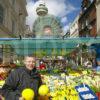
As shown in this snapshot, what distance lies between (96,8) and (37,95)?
43.7m

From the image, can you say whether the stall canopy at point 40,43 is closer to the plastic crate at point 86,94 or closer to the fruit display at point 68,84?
the fruit display at point 68,84

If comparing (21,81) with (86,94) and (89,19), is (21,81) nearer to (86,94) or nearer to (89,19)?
(86,94)

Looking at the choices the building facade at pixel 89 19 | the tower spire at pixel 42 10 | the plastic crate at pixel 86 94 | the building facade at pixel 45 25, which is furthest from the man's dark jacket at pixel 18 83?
the building facade at pixel 89 19

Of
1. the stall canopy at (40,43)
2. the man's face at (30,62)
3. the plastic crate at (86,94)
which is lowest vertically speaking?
the plastic crate at (86,94)

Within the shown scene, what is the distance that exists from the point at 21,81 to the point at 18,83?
58mm

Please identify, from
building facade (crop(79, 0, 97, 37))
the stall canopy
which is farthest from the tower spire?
building facade (crop(79, 0, 97, 37))

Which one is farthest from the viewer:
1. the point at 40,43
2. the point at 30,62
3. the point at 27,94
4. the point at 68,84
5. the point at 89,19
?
the point at 89,19

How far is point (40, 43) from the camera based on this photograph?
12688 mm

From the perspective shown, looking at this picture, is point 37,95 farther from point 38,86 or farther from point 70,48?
point 70,48

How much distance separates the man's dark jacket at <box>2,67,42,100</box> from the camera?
16.3 feet

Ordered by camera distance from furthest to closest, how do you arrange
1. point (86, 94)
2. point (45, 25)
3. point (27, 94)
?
point (45, 25)
point (86, 94)
point (27, 94)

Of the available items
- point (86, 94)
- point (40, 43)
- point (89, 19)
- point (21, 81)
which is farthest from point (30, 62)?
point (89, 19)

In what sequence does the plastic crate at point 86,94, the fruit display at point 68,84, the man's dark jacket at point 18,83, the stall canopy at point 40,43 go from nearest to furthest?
1. the man's dark jacket at point 18,83
2. the plastic crate at point 86,94
3. the fruit display at point 68,84
4. the stall canopy at point 40,43

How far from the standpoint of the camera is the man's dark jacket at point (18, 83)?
496cm
